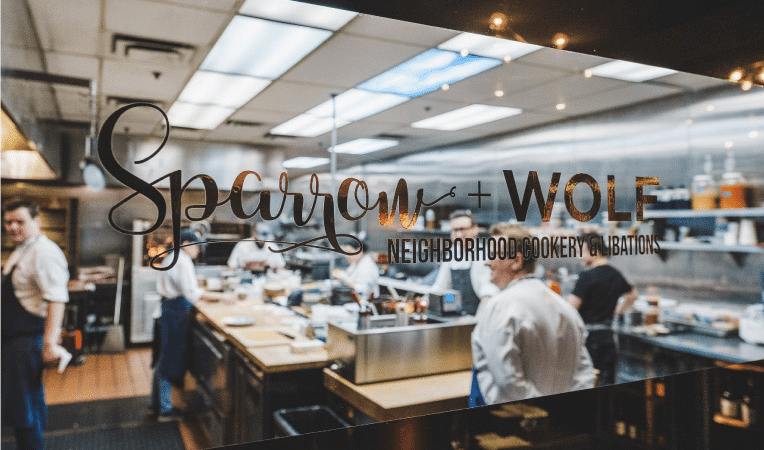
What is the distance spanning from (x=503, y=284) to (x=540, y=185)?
0.47 meters

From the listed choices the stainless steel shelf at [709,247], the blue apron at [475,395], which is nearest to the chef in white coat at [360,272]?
the blue apron at [475,395]

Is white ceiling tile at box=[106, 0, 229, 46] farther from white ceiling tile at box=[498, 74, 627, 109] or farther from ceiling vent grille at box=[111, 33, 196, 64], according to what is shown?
white ceiling tile at box=[498, 74, 627, 109]

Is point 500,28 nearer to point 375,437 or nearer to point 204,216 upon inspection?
point 204,216

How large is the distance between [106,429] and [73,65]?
3.84 ft

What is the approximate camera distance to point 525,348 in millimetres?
2262

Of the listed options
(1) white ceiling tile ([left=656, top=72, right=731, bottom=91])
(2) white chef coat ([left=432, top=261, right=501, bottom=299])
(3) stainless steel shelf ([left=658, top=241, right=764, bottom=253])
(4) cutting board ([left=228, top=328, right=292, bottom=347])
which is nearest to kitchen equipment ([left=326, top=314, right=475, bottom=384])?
(2) white chef coat ([left=432, top=261, right=501, bottom=299])

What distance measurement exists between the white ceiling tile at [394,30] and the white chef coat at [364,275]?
894 mm

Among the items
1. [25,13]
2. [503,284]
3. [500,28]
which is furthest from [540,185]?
[25,13]

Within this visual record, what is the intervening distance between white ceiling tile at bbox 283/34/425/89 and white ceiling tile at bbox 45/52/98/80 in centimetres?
67

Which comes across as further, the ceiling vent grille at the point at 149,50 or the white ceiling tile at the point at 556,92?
the white ceiling tile at the point at 556,92

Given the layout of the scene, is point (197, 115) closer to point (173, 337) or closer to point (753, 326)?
point (173, 337)

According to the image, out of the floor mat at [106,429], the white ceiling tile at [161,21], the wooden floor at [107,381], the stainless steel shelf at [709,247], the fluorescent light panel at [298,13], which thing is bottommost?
the floor mat at [106,429]

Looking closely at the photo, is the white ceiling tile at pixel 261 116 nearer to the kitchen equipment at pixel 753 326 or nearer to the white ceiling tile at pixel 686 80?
the white ceiling tile at pixel 686 80

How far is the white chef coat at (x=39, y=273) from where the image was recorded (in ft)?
4.90
